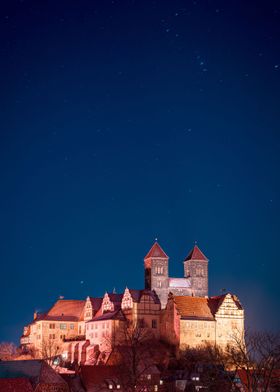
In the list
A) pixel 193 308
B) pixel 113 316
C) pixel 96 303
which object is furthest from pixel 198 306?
pixel 96 303

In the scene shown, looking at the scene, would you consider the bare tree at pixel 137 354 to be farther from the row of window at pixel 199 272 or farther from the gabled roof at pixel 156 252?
the row of window at pixel 199 272

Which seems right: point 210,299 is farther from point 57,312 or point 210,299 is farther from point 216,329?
point 57,312

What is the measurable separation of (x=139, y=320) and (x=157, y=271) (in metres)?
20.8

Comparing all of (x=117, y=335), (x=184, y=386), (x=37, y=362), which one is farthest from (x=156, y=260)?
(x=37, y=362)

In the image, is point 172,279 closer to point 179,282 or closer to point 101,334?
point 179,282

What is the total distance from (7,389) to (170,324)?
4893 centimetres

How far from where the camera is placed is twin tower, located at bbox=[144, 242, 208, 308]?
151375mm

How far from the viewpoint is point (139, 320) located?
134000 millimetres

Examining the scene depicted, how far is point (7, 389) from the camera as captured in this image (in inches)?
3413

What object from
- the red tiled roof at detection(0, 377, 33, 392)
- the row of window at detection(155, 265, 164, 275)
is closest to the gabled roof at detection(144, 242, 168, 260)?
the row of window at detection(155, 265, 164, 275)

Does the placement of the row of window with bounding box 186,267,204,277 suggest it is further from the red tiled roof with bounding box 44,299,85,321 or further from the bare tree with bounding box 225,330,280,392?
the bare tree with bounding box 225,330,280,392

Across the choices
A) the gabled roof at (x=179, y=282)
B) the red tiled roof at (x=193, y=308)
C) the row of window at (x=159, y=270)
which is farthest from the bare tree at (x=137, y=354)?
the row of window at (x=159, y=270)

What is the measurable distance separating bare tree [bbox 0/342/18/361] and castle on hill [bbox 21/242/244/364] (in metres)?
3.16

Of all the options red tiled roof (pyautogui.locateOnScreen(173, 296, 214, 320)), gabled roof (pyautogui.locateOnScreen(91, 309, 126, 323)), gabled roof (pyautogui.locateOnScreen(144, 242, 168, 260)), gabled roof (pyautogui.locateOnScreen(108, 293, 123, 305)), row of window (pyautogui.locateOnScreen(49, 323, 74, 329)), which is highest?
gabled roof (pyautogui.locateOnScreen(144, 242, 168, 260))
